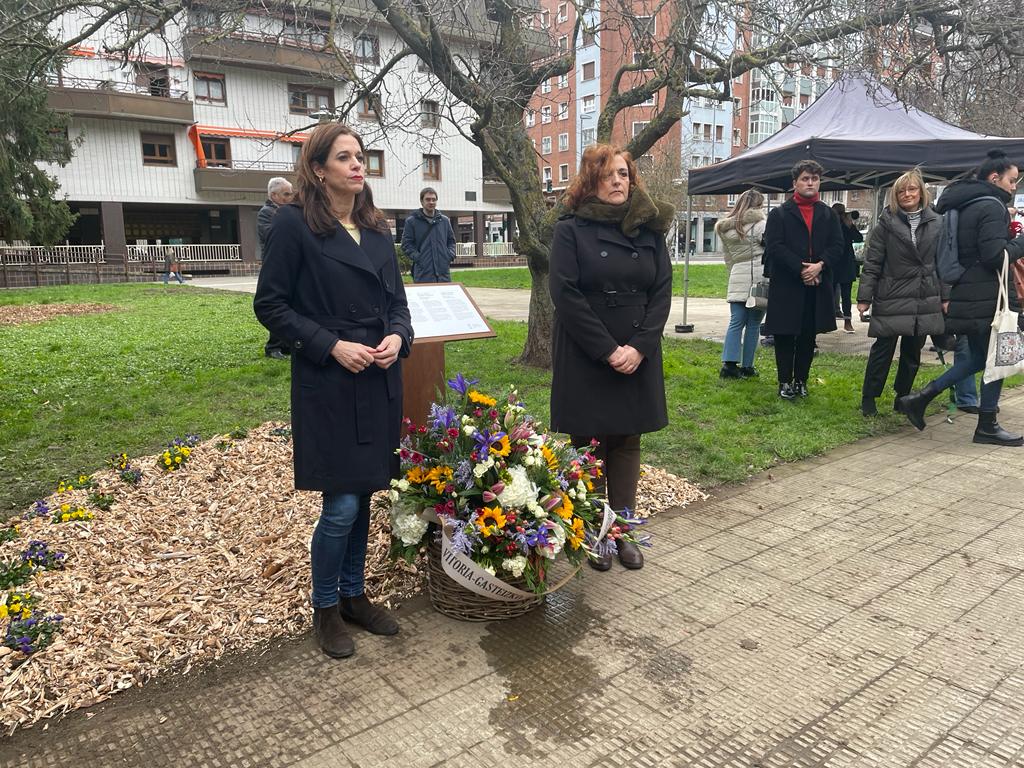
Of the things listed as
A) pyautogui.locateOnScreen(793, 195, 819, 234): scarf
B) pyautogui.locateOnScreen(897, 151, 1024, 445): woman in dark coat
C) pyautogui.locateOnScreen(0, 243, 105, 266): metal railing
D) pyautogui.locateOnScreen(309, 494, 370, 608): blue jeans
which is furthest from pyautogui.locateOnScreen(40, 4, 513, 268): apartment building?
pyautogui.locateOnScreen(309, 494, 370, 608): blue jeans

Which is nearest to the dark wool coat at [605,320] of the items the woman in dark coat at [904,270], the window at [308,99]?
the woman in dark coat at [904,270]

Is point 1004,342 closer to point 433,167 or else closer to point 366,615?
point 366,615

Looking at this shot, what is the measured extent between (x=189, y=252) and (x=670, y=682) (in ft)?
126

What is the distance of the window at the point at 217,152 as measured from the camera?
119 feet

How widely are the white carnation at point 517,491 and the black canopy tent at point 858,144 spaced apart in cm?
678

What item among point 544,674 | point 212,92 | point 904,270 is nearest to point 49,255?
point 212,92

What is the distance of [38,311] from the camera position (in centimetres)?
1686

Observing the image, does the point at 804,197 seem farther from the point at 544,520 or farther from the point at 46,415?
the point at 46,415

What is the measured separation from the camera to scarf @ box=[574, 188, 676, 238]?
360 cm

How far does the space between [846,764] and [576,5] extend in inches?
247

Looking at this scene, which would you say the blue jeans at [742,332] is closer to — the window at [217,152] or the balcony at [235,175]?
the balcony at [235,175]

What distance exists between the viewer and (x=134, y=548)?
385cm

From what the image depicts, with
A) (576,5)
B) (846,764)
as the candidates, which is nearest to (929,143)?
(576,5)

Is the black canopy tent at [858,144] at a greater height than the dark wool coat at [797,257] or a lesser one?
greater
